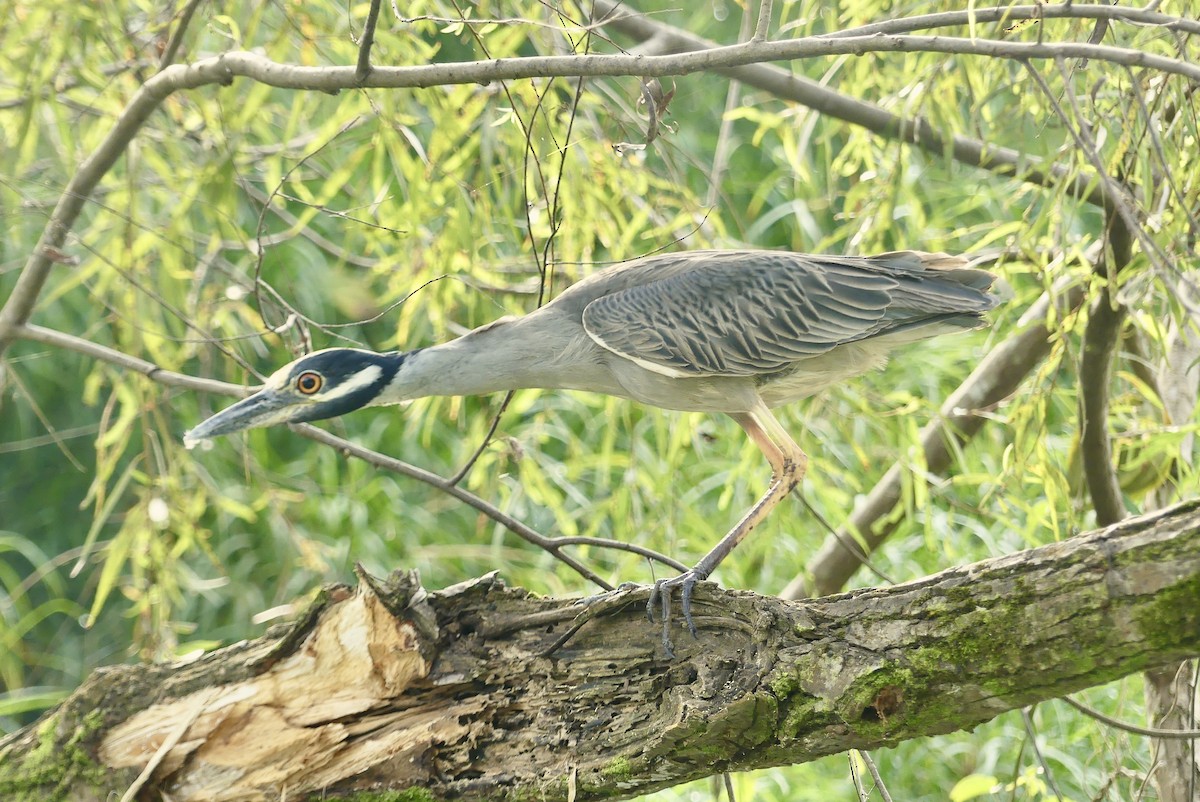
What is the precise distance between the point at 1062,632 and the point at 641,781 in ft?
1.79

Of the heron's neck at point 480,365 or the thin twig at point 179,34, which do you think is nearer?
the heron's neck at point 480,365

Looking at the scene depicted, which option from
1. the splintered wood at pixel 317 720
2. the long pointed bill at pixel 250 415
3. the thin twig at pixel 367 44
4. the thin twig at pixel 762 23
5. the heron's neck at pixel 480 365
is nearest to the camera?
the thin twig at pixel 762 23

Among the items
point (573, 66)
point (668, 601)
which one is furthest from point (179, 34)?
point (668, 601)

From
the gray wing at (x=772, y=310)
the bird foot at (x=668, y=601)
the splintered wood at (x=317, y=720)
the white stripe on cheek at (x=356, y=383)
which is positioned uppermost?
the gray wing at (x=772, y=310)

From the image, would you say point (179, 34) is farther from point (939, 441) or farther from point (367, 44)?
point (939, 441)

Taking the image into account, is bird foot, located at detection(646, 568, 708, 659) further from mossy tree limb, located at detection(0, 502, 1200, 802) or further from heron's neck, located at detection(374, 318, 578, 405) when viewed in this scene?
heron's neck, located at detection(374, 318, 578, 405)

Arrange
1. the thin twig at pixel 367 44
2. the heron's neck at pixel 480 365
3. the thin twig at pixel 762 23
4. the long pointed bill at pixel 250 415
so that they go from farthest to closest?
the heron's neck at pixel 480 365
the long pointed bill at pixel 250 415
the thin twig at pixel 367 44
the thin twig at pixel 762 23

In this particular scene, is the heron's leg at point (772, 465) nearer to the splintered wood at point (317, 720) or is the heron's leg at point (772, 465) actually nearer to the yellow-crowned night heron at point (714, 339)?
the yellow-crowned night heron at point (714, 339)

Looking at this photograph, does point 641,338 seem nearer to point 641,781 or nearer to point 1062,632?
point 641,781

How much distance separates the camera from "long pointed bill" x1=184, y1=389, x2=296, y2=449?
1.74 meters

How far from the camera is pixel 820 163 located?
15.4ft

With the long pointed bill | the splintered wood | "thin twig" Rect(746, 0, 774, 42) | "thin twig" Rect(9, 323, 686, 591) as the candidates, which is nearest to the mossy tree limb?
the splintered wood

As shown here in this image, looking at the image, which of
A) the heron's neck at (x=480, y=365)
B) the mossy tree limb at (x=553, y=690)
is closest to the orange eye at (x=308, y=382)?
the heron's neck at (x=480, y=365)

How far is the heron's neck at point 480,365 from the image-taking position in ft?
6.15
